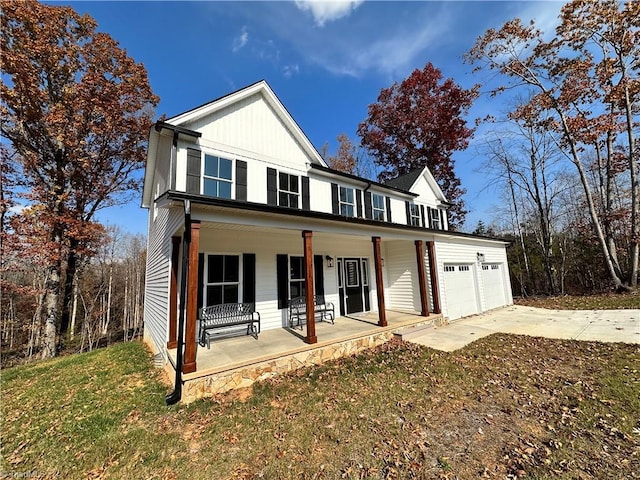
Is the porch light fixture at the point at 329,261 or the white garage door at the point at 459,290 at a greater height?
the porch light fixture at the point at 329,261

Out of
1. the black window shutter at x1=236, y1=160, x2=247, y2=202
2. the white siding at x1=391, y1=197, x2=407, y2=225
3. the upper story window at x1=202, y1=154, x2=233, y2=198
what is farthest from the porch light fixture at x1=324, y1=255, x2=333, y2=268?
the white siding at x1=391, y1=197, x2=407, y2=225

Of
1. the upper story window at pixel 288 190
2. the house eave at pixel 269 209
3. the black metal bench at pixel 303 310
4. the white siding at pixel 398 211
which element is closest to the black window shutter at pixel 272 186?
the upper story window at pixel 288 190

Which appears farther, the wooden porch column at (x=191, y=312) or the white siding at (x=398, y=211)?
the white siding at (x=398, y=211)

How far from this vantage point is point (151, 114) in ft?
49.1

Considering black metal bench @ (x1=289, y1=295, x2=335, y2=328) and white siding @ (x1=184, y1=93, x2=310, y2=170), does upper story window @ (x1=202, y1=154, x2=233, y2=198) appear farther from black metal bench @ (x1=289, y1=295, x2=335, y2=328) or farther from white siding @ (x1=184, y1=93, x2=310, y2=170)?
black metal bench @ (x1=289, y1=295, x2=335, y2=328)

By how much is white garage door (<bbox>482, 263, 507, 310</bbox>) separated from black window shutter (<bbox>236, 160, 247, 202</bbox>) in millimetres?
11590

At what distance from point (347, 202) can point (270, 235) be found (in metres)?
4.17

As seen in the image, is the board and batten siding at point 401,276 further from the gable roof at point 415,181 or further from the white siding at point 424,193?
the white siding at point 424,193

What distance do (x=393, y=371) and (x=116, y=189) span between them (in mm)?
16555

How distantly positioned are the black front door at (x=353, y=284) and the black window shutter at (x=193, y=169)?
5918 mm

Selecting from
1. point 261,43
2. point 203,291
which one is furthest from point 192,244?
point 261,43

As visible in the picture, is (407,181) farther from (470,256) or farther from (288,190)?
(288,190)

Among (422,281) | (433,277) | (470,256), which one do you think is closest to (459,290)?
(470,256)

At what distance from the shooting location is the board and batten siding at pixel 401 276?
35.3 feet
